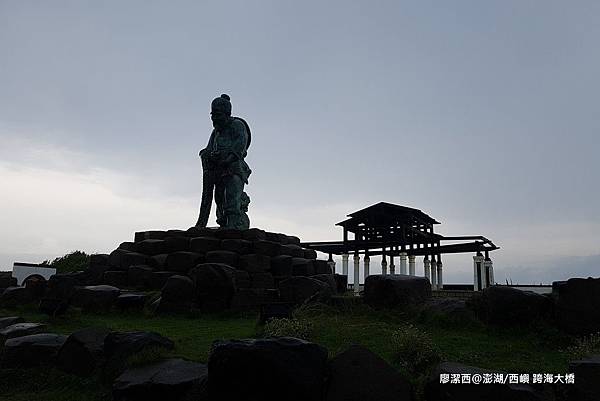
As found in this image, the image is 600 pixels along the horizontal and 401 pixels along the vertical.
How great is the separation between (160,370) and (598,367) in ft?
14.9

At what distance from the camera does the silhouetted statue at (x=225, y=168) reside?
50.4ft

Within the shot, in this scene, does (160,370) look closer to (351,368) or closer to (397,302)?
(351,368)

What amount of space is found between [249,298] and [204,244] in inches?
125

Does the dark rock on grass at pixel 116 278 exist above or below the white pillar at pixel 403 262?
below

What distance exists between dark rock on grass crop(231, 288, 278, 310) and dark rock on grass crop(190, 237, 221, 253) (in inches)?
102

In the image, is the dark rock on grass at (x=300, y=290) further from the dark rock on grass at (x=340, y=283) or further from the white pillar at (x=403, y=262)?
the white pillar at (x=403, y=262)

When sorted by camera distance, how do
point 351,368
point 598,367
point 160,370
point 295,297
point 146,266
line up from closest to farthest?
point 598,367
point 351,368
point 160,370
point 295,297
point 146,266

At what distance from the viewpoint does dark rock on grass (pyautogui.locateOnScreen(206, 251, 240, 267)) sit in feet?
41.7

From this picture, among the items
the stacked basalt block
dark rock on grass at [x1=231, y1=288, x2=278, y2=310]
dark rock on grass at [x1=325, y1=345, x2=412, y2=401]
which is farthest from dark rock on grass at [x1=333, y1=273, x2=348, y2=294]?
dark rock on grass at [x1=325, y1=345, x2=412, y2=401]

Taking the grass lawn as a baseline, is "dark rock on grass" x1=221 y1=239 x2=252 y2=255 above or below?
above

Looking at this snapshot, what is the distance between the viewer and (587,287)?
6789mm

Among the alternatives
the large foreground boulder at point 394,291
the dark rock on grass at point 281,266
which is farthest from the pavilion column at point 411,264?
the large foreground boulder at point 394,291

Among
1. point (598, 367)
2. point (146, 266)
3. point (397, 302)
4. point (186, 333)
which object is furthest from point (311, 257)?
point (598, 367)

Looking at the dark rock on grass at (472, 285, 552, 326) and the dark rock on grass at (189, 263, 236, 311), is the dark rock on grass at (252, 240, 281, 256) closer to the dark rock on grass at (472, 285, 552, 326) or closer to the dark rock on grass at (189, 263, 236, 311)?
the dark rock on grass at (189, 263, 236, 311)
